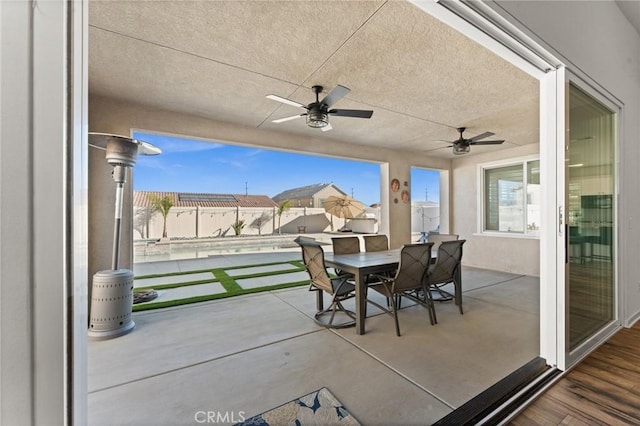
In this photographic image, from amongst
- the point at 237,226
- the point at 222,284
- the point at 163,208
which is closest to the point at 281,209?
the point at 237,226

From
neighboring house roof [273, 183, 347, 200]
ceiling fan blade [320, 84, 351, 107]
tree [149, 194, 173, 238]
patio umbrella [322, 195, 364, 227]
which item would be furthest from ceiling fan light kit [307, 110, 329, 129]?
neighboring house roof [273, 183, 347, 200]

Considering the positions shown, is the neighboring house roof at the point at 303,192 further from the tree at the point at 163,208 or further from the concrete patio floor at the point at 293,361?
the concrete patio floor at the point at 293,361

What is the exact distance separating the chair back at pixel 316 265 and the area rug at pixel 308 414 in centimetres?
117

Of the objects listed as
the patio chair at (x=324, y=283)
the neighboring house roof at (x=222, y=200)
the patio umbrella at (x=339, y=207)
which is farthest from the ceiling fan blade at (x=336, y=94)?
the neighboring house roof at (x=222, y=200)

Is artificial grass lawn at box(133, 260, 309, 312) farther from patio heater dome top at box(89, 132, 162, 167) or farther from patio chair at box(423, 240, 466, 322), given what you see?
patio chair at box(423, 240, 466, 322)

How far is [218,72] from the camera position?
2580 millimetres

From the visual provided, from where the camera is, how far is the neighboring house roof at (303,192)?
613 inches

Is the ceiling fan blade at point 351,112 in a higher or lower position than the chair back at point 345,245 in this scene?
higher

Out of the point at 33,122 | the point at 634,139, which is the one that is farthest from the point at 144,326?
the point at 634,139

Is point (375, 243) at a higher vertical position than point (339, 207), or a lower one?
lower

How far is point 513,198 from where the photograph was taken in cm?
547

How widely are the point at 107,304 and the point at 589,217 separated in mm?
4557

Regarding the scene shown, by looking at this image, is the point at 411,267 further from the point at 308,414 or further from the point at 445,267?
the point at 308,414

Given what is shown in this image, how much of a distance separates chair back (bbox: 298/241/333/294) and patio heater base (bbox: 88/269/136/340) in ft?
6.22
